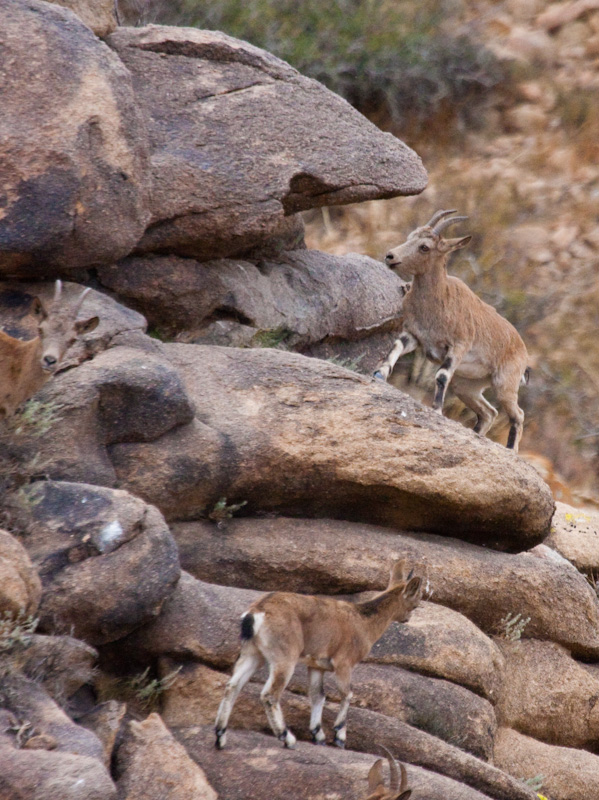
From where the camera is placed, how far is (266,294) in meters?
11.5

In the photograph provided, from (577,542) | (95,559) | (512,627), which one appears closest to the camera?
(95,559)

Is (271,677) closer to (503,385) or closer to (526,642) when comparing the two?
(526,642)

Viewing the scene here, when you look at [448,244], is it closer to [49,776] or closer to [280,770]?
[280,770]

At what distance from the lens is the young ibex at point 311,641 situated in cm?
599

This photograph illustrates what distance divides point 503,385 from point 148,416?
5.73 m

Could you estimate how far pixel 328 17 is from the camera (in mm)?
22875

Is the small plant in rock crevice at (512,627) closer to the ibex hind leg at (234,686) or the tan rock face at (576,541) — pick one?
the tan rock face at (576,541)

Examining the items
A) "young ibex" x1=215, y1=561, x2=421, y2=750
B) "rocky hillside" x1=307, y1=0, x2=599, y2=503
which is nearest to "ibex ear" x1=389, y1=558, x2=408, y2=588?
"young ibex" x1=215, y1=561, x2=421, y2=750

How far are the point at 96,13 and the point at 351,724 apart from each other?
702cm

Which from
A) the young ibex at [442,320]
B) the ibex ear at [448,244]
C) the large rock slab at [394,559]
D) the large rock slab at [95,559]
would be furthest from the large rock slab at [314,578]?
the ibex ear at [448,244]

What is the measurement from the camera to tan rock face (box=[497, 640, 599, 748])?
28.4 feet

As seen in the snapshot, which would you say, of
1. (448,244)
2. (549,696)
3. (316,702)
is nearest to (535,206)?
(448,244)

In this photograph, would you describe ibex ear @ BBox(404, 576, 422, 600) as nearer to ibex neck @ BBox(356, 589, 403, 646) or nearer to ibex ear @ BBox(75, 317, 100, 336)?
ibex neck @ BBox(356, 589, 403, 646)

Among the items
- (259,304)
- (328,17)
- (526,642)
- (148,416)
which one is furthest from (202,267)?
(328,17)
